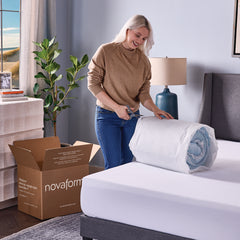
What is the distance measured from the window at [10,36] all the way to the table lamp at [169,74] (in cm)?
150

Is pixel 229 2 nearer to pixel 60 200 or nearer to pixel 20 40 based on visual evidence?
pixel 20 40

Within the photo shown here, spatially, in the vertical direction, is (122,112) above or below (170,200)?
above

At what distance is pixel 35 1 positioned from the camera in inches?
164

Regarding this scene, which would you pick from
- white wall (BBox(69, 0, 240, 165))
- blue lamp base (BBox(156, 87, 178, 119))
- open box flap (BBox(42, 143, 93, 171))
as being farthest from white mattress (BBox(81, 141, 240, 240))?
white wall (BBox(69, 0, 240, 165))

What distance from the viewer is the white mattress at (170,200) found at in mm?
1976

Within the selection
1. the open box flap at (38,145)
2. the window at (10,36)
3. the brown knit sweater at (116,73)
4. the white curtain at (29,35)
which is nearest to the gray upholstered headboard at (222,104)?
the brown knit sweater at (116,73)

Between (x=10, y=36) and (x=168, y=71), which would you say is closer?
(x=168, y=71)

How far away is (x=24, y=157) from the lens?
336cm

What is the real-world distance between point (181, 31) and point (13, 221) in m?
2.20

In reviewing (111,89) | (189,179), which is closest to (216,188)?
(189,179)

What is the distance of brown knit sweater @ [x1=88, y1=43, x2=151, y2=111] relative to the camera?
2939 millimetres

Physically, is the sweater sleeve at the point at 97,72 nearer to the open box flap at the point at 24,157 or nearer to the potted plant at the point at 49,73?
the open box flap at the point at 24,157

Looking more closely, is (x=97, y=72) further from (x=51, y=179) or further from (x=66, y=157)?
(x=51, y=179)

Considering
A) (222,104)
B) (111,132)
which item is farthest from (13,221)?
(222,104)
